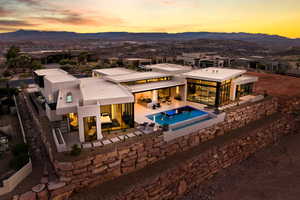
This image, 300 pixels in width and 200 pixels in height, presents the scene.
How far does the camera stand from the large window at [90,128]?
13.0 metres

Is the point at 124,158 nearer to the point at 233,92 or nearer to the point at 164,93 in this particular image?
the point at 164,93

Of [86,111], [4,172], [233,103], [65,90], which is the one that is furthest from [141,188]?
[233,103]

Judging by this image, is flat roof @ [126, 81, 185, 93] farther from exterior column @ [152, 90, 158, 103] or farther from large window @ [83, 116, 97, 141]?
large window @ [83, 116, 97, 141]

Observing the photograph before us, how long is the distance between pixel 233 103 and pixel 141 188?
51.1 feet

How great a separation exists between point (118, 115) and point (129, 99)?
1606mm

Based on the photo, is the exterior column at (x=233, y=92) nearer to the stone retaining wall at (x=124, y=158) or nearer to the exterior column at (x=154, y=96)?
the stone retaining wall at (x=124, y=158)

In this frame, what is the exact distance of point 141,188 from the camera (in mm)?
11859

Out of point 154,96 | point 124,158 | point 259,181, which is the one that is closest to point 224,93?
point 154,96

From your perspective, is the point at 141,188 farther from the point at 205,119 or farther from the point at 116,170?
the point at 205,119

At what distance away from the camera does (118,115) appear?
1485 cm

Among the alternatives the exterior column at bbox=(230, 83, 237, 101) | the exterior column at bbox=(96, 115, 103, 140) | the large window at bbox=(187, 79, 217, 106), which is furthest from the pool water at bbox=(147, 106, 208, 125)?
the exterior column at bbox=(230, 83, 237, 101)

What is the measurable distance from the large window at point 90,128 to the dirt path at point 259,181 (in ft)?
27.3

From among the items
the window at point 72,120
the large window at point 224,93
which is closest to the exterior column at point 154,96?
the large window at point 224,93

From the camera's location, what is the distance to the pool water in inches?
683
